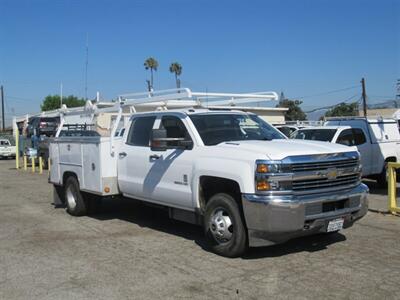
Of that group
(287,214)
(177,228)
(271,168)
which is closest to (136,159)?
(177,228)

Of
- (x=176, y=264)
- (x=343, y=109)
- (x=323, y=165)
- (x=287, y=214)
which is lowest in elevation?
(x=176, y=264)

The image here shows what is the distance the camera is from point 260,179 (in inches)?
236

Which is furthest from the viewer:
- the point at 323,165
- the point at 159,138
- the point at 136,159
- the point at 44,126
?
the point at 44,126

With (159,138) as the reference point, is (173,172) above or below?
below

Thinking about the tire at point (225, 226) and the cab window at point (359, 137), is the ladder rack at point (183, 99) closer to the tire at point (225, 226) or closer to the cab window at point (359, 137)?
the tire at point (225, 226)

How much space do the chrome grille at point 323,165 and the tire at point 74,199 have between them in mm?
5077

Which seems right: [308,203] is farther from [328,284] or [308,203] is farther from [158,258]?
[158,258]

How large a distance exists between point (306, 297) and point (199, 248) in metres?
2.35

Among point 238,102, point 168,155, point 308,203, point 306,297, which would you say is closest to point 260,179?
point 308,203

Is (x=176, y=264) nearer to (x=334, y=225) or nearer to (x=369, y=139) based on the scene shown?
(x=334, y=225)

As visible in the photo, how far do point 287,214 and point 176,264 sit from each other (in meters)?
1.53

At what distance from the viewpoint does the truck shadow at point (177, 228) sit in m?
6.84

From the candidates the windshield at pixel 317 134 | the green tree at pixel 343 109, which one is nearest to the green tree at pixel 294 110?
the green tree at pixel 343 109

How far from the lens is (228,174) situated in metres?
6.38
